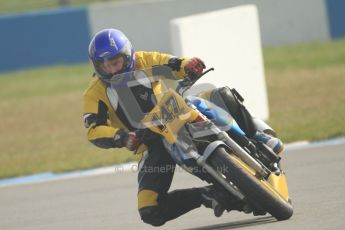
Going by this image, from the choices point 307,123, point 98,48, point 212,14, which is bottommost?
point 307,123

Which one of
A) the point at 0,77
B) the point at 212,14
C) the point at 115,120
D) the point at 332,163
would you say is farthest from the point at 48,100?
the point at 115,120

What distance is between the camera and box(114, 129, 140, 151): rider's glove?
6074 mm

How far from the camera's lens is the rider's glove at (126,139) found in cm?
607

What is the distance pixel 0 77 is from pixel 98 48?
17.1 metres

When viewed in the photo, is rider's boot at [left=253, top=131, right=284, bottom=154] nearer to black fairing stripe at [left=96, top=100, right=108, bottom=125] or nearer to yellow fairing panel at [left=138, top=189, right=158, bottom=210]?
yellow fairing panel at [left=138, top=189, right=158, bottom=210]

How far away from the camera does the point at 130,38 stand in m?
22.2

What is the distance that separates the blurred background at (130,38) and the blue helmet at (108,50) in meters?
7.27

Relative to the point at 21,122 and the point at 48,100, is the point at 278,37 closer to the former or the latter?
the point at 48,100

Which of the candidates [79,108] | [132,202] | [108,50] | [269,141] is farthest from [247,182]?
[79,108]

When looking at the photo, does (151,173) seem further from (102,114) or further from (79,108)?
(79,108)

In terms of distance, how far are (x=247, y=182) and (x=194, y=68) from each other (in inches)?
42.7

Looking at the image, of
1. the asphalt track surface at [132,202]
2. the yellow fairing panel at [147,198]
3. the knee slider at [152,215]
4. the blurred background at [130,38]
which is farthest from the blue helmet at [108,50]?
the blurred background at [130,38]

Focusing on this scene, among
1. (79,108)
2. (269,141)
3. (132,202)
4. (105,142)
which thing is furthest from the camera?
(79,108)

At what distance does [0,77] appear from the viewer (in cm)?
2320
